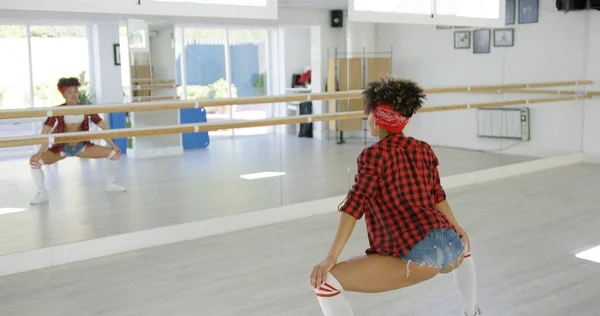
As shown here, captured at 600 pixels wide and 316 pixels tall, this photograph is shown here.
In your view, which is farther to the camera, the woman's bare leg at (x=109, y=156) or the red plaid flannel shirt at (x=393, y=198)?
the woman's bare leg at (x=109, y=156)

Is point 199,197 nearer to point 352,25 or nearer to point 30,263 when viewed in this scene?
point 30,263

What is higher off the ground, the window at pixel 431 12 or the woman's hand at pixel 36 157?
the window at pixel 431 12

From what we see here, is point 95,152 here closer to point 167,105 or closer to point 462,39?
point 167,105

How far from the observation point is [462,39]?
299 inches

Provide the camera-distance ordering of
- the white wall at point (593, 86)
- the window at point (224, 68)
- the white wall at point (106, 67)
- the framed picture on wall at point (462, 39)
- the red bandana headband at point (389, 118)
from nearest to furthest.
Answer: the red bandana headband at point (389, 118), the white wall at point (106, 67), the window at point (224, 68), the framed picture on wall at point (462, 39), the white wall at point (593, 86)

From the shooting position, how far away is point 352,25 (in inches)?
249

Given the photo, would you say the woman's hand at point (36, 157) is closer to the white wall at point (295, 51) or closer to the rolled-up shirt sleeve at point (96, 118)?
the rolled-up shirt sleeve at point (96, 118)

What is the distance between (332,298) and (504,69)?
246 inches

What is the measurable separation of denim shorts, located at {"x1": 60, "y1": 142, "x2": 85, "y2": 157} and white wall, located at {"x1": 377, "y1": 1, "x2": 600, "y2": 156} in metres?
3.11

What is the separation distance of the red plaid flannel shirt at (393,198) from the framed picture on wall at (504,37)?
6.02 metres

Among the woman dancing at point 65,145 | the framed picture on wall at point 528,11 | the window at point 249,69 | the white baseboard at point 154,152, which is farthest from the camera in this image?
the framed picture on wall at point 528,11

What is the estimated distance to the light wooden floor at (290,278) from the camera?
3.45 meters

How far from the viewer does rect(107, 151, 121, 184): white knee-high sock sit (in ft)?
16.1

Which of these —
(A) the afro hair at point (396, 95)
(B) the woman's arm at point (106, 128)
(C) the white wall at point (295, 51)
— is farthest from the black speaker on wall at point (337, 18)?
(A) the afro hair at point (396, 95)
